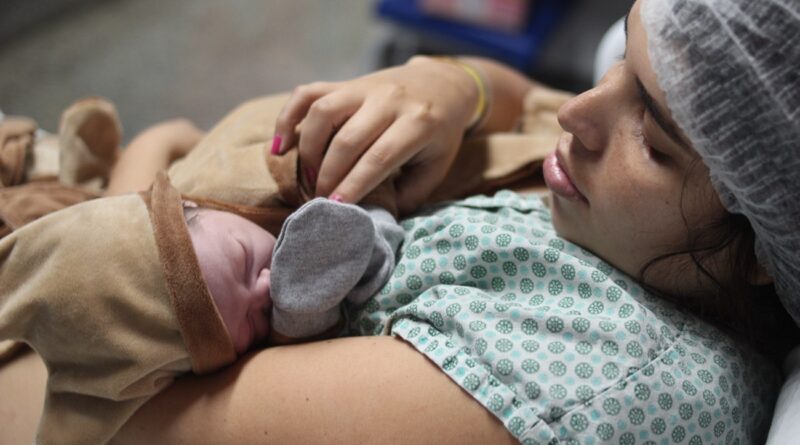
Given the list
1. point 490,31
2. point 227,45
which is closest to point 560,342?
point 490,31

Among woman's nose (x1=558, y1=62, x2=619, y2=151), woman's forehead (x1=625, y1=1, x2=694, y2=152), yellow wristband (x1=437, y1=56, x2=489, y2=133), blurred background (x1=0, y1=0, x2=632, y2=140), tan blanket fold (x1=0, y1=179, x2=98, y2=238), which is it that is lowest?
blurred background (x1=0, y1=0, x2=632, y2=140)

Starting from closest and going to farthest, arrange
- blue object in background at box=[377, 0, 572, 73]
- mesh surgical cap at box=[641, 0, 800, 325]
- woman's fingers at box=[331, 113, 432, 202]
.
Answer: mesh surgical cap at box=[641, 0, 800, 325] < woman's fingers at box=[331, 113, 432, 202] < blue object in background at box=[377, 0, 572, 73]

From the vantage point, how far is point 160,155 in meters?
1.04

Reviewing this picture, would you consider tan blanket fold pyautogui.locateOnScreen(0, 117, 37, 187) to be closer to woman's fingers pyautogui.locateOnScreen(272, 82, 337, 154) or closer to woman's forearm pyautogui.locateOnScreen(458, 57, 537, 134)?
woman's fingers pyautogui.locateOnScreen(272, 82, 337, 154)

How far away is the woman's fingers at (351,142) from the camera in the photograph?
751mm

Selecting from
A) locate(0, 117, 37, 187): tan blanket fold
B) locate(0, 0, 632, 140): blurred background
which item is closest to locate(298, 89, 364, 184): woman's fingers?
locate(0, 117, 37, 187): tan blanket fold

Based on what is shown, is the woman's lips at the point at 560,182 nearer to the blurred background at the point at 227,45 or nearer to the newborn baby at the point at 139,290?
the newborn baby at the point at 139,290

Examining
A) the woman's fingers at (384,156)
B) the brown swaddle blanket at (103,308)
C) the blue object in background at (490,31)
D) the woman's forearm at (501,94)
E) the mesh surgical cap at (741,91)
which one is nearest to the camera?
the mesh surgical cap at (741,91)

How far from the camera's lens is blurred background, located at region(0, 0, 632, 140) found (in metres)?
1.84

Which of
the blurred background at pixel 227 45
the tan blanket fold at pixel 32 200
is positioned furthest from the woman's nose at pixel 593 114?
the blurred background at pixel 227 45

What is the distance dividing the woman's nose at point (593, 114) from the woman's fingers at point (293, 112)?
0.28 meters

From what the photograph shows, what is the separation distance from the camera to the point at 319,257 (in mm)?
709

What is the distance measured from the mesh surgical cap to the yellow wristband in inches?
14.7

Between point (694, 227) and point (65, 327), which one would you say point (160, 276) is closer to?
point (65, 327)
